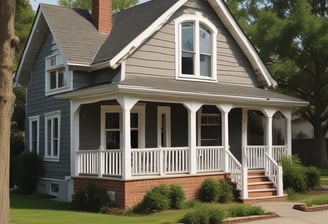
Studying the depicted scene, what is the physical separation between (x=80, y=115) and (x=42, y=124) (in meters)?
4.03

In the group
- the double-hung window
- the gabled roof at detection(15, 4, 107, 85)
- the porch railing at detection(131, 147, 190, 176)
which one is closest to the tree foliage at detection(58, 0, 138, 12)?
the gabled roof at detection(15, 4, 107, 85)

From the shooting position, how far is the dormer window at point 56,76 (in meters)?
21.9

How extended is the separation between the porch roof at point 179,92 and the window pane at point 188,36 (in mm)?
1433

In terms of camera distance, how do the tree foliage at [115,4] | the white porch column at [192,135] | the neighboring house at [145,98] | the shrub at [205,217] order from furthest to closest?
the tree foliage at [115,4] < the white porch column at [192,135] < the neighboring house at [145,98] < the shrub at [205,217]

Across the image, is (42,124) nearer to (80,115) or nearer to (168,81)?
(80,115)

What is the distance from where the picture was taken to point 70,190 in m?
20.5

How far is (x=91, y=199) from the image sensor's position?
17797 millimetres

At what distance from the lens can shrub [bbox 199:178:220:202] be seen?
62.1ft

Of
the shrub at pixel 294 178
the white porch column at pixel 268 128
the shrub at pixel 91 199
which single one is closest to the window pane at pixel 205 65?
the white porch column at pixel 268 128

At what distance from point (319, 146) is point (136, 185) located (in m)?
20.1

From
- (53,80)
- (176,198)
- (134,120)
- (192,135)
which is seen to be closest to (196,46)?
(134,120)

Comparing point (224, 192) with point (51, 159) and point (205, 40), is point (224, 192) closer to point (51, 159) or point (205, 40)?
point (205, 40)

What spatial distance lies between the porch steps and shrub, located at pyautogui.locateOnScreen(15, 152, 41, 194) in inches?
364

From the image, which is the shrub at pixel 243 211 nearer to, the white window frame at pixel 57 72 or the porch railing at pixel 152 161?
the porch railing at pixel 152 161
